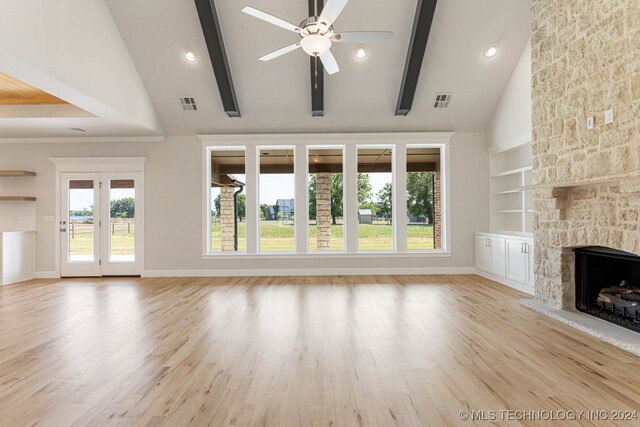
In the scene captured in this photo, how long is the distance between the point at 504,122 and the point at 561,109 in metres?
2.34

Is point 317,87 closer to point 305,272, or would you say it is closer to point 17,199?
point 305,272

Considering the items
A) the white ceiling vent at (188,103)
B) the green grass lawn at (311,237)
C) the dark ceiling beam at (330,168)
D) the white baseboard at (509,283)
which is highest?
the white ceiling vent at (188,103)

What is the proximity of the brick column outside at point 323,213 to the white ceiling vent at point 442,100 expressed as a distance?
8.39ft

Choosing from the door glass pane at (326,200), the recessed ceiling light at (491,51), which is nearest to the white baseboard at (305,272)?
the door glass pane at (326,200)

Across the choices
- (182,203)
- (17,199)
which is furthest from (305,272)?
(17,199)

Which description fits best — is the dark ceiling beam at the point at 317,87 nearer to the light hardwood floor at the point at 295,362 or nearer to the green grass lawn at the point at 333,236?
the green grass lawn at the point at 333,236

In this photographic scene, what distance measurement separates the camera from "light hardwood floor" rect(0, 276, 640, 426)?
2.19 m

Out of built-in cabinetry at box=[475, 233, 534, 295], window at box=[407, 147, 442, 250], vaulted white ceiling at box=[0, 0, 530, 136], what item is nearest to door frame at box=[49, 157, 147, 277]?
vaulted white ceiling at box=[0, 0, 530, 136]

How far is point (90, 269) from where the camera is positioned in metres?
7.08

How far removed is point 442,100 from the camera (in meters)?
6.48

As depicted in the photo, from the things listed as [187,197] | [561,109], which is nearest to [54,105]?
[187,197]

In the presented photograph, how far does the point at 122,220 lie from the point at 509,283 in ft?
24.2

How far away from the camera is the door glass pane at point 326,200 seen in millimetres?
7223

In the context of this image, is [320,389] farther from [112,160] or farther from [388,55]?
[112,160]
